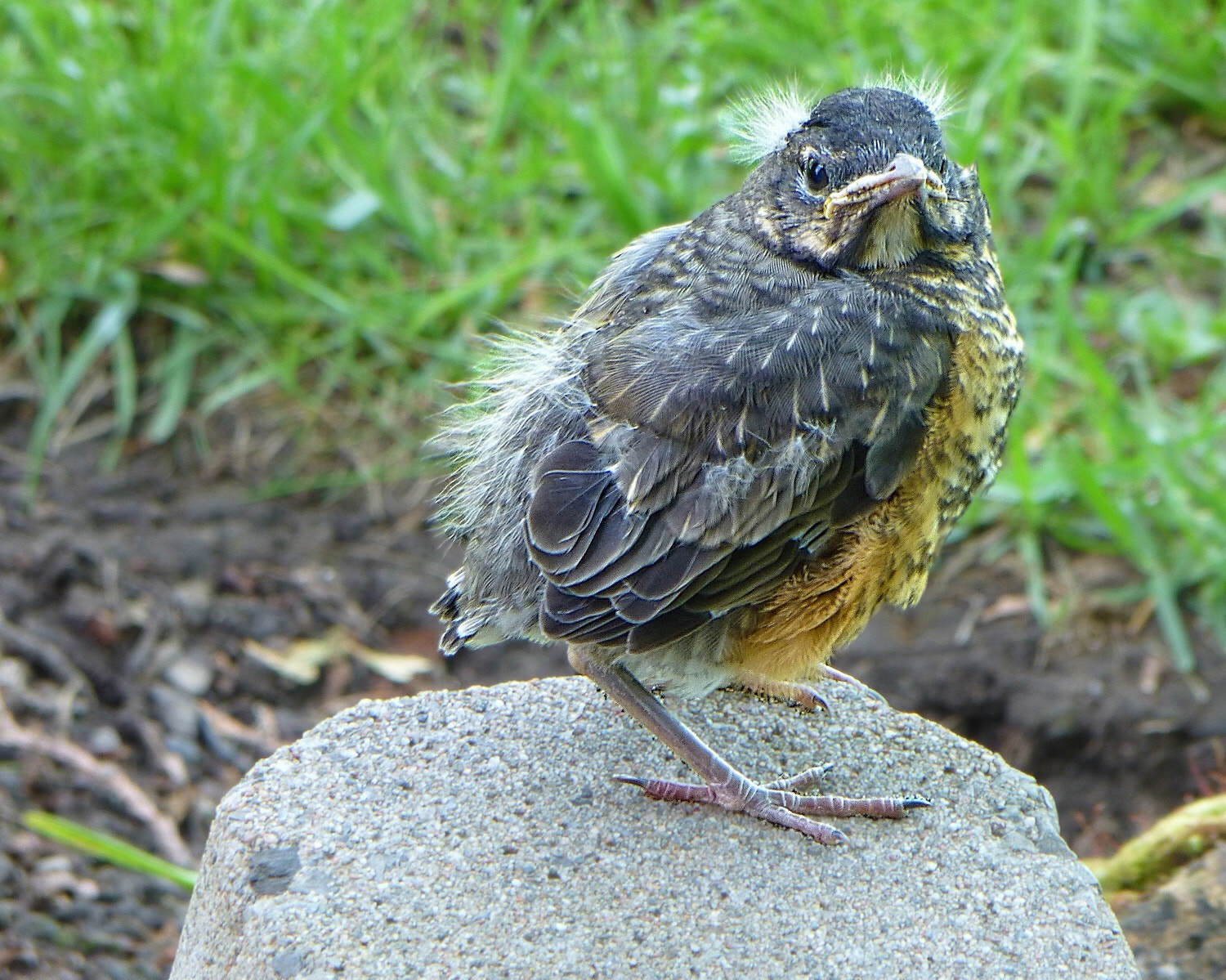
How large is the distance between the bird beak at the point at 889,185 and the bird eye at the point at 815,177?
6cm

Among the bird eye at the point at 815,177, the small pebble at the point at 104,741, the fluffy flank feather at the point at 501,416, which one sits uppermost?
the bird eye at the point at 815,177

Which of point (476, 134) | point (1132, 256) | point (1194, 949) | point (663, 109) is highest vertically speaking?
point (1132, 256)

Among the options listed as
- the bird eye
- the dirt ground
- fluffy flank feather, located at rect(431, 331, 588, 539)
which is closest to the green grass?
the dirt ground

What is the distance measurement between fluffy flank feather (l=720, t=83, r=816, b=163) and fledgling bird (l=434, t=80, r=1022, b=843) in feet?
0.19

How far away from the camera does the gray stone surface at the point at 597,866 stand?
2.73 meters

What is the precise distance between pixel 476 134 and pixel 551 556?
3.32m

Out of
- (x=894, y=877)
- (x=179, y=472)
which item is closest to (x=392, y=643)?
(x=179, y=472)

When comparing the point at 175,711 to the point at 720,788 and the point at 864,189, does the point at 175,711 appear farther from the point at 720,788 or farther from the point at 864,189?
the point at 864,189

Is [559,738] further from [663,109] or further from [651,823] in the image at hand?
[663,109]

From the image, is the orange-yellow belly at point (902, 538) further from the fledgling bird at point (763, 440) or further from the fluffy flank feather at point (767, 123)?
the fluffy flank feather at point (767, 123)

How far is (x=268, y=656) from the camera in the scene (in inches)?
188

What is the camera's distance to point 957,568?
4.87m

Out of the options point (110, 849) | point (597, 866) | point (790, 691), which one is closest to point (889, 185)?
point (790, 691)

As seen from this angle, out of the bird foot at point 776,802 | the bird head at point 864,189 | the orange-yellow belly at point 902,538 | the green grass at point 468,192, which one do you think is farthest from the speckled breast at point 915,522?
the green grass at point 468,192
